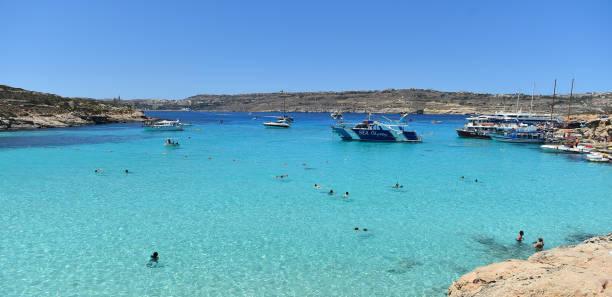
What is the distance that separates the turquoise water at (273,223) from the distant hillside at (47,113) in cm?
5012

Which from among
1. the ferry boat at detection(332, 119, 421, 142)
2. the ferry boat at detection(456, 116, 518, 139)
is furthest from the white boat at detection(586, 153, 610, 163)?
the ferry boat at detection(456, 116, 518, 139)

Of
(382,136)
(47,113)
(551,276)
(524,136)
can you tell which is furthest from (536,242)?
(47,113)

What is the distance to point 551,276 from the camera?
398 inches

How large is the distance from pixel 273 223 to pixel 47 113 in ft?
300

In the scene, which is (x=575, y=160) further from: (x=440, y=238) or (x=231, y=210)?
(x=231, y=210)

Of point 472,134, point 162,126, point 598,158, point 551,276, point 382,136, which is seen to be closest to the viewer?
point 551,276

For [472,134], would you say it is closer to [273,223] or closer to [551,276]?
[273,223]

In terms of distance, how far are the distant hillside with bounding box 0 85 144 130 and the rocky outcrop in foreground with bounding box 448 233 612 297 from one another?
8918 centimetres

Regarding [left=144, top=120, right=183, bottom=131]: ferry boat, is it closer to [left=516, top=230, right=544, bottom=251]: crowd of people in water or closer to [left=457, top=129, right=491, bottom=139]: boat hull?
[left=457, top=129, right=491, bottom=139]: boat hull

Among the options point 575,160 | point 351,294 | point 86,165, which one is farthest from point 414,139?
point 351,294

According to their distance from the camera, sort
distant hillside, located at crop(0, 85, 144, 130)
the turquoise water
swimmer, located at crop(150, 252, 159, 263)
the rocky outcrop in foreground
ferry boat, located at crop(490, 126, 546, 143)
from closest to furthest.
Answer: the rocky outcrop in foreground, the turquoise water, swimmer, located at crop(150, 252, 159, 263), ferry boat, located at crop(490, 126, 546, 143), distant hillside, located at crop(0, 85, 144, 130)

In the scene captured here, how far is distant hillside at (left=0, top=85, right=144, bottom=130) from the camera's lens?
280ft

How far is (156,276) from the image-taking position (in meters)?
15.6

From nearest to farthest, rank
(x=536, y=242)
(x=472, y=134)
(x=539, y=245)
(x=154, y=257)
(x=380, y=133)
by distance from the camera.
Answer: (x=154, y=257), (x=539, y=245), (x=536, y=242), (x=380, y=133), (x=472, y=134)
